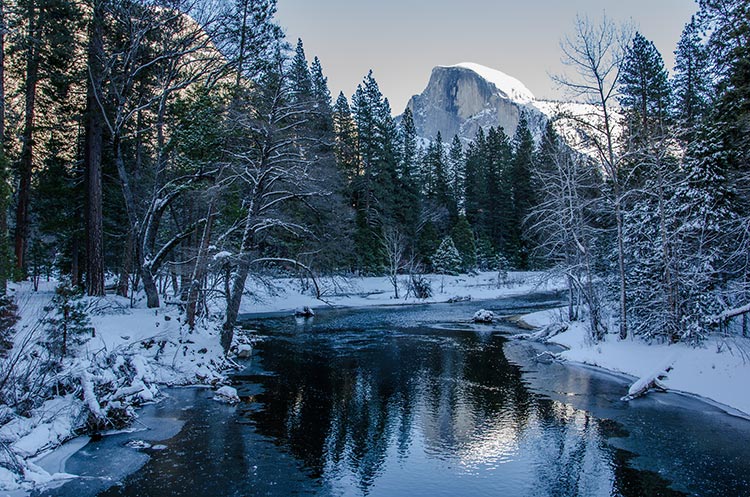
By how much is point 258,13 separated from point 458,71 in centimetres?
19573

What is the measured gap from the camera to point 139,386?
11.0m

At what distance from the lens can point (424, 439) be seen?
9484 mm

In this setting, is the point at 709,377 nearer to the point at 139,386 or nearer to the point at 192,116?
the point at 139,386

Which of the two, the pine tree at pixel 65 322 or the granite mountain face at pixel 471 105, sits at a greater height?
Result: the granite mountain face at pixel 471 105

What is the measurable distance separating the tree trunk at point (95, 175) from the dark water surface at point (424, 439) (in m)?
6.05

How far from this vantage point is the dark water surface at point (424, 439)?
7395 millimetres

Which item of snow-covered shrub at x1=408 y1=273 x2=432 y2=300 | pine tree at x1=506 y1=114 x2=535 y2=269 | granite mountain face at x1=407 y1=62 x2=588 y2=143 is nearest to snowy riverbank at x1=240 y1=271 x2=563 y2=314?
snow-covered shrub at x1=408 y1=273 x2=432 y2=300

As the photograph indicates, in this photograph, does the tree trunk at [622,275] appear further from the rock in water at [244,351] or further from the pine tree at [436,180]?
the pine tree at [436,180]

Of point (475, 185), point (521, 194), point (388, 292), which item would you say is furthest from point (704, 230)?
point (475, 185)

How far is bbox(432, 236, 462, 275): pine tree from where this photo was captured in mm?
49719

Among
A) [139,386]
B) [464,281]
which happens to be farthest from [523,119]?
[139,386]

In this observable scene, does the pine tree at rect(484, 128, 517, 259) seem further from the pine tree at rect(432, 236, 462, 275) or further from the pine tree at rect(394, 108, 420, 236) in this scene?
the pine tree at rect(432, 236, 462, 275)

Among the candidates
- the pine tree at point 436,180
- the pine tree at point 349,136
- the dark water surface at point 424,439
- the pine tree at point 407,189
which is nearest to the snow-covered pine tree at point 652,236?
the dark water surface at point 424,439

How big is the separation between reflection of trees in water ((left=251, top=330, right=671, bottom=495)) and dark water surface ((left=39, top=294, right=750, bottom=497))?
0.04 metres
